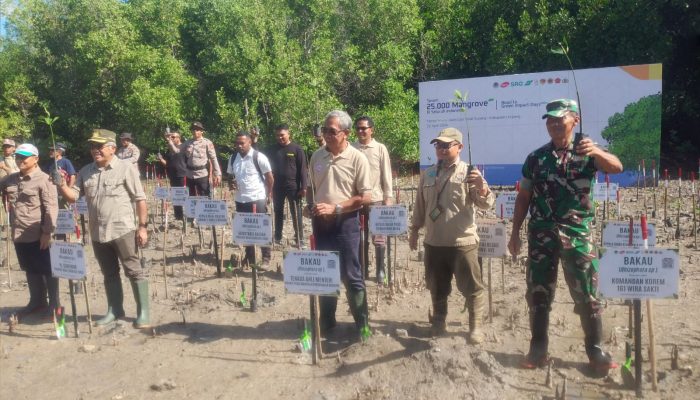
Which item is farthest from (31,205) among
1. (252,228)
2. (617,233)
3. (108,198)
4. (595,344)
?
(617,233)

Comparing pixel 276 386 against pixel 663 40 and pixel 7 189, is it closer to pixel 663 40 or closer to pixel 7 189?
pixel 7 189

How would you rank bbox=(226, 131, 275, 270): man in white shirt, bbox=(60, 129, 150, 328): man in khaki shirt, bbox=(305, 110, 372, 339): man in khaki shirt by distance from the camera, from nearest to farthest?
1. bbox=(305, 110, 372, 339): man in khaki shirt
2. bbox=(60, 129, 150, 328): man in khaki shirt
3. bbox=(226, 131, 275, 270): man in white shirt

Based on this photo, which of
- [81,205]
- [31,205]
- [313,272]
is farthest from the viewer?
[81,205]

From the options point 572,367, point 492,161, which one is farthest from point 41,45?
point 572,367

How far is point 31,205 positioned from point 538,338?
501 centimetres

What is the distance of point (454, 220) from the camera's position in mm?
4969

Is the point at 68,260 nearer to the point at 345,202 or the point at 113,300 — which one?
the point at 113,300

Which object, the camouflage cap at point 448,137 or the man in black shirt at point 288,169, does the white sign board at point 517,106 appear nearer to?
the man in black shirt at point 288,169

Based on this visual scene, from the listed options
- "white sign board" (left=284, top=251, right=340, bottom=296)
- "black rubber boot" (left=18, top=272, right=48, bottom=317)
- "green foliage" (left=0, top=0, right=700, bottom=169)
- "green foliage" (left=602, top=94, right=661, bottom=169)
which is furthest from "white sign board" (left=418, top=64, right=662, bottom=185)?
"white sign board" (left=284, top=251, right=340, bottom=296)

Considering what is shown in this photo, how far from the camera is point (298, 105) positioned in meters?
21.1

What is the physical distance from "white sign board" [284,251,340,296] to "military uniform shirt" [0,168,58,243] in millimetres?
2914

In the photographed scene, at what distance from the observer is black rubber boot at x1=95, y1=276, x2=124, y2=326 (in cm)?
611

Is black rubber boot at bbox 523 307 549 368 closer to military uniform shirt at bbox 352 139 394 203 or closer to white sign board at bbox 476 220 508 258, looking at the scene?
white sign board at bbox 476 220 508 258

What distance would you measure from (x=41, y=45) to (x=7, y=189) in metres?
23.5
